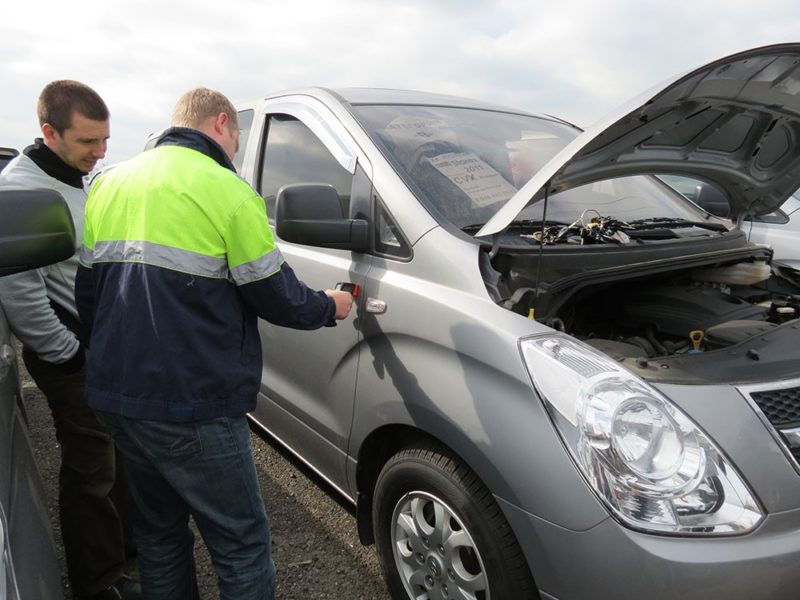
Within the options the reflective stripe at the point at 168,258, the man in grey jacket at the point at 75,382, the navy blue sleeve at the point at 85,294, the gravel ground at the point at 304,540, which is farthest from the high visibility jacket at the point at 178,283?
the gravel ground at the point at 304,540

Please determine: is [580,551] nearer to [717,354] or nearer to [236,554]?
[717,354]

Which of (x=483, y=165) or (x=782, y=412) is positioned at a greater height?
(x=483, y=165)

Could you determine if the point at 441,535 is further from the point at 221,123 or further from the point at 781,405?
the point at 221,123

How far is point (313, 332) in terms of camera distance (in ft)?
7.38

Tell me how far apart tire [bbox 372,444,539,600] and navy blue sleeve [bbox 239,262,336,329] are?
530mm

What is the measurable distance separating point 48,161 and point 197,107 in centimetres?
75

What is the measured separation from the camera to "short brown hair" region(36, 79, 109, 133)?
2021 mm

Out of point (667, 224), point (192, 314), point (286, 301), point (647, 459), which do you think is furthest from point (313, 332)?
point (667, 224)

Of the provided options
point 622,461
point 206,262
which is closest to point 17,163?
point 206,262

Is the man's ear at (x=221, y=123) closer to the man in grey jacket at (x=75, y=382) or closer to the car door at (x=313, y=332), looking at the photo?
the car door at (x=313, y=332)

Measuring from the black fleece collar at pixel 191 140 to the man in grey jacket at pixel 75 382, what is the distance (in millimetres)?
656

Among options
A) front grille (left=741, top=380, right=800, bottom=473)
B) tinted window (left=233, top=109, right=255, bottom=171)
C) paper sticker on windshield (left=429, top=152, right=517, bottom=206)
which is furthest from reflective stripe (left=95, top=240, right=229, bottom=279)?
A: tinted window (left=233, top=109, right=255, bottom=171)

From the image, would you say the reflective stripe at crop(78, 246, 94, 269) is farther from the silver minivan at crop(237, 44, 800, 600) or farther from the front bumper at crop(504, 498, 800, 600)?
the front bumper at crop(504, 498, 800, 600)

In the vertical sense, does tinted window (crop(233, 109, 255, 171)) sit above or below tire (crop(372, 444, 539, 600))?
above
